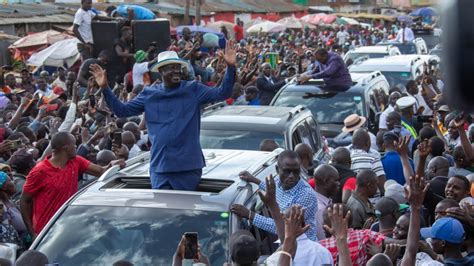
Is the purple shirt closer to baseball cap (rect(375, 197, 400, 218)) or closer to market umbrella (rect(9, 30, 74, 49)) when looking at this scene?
baseball cap (rect(375, 197, 400, 218))

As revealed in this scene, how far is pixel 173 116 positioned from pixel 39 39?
71.0 ft

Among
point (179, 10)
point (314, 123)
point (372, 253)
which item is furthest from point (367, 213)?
point (179, 10)

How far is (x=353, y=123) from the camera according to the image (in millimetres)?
11328

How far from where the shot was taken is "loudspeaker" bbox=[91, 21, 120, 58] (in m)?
14.3

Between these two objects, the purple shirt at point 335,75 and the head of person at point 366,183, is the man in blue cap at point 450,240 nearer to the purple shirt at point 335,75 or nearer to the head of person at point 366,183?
the head of person at point 366,183

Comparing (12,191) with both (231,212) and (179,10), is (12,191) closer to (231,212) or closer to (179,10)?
(231,212)

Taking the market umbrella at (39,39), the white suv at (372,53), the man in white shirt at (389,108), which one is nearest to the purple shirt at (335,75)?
the man in white shirt at (389,108)

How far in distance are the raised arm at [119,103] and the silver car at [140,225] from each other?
2.96 ft

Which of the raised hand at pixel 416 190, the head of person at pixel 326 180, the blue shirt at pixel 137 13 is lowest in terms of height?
the head of person at pixel 326 180

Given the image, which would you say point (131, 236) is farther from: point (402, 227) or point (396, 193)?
point (396, 193)

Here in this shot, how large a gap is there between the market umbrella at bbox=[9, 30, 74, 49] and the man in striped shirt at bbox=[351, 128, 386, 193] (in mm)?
18990

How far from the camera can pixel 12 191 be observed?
677 centimetres

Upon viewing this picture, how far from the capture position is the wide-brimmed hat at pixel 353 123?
11.3m

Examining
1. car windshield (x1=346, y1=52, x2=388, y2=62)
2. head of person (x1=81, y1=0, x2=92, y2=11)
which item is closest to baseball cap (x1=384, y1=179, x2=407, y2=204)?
head of person (x1=81, y1=0, x2=92, y2=11)
